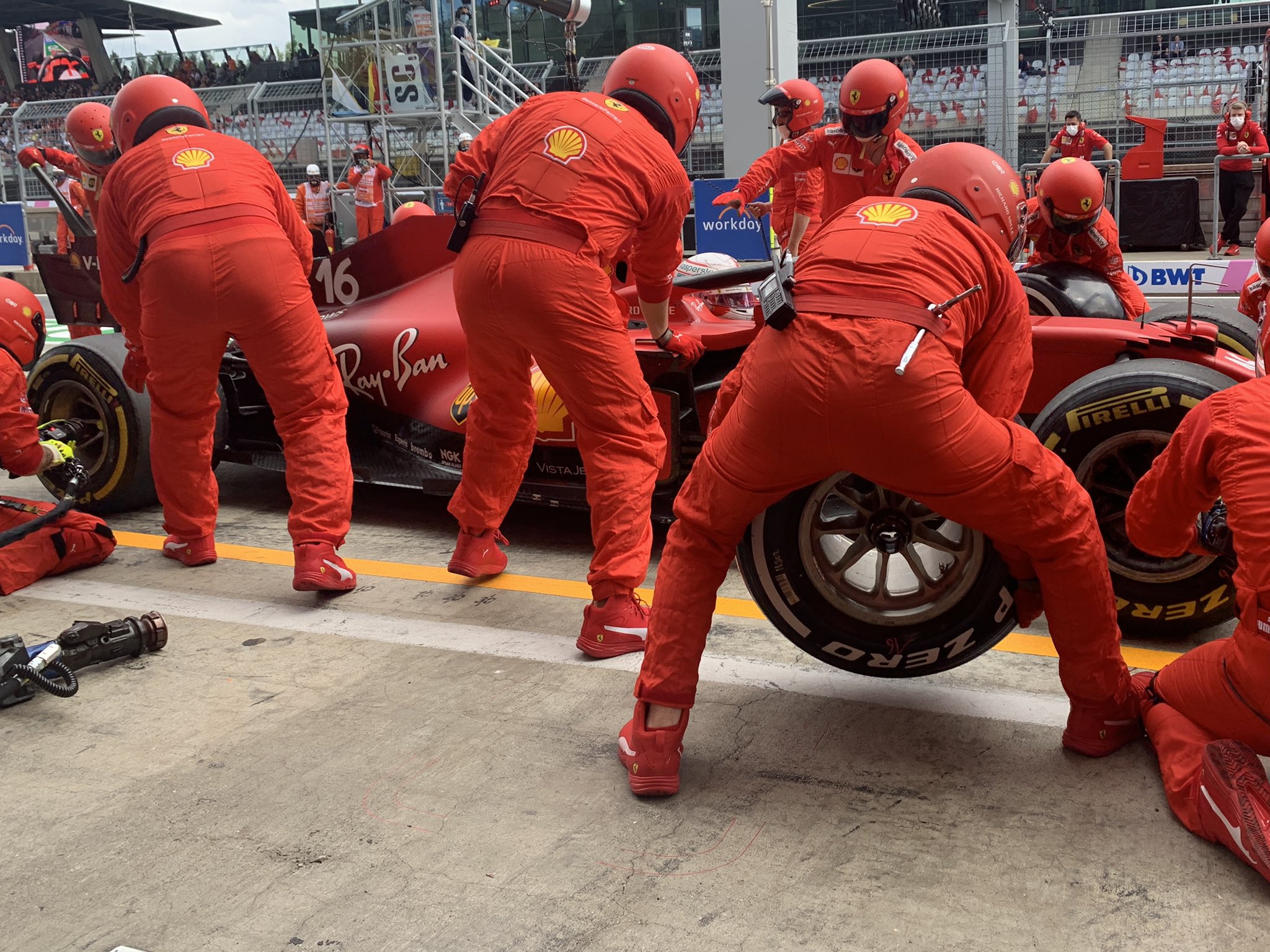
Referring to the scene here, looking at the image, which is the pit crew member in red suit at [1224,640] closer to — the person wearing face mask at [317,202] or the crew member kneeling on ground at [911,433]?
the crew member kneeling on ground at [911,433]

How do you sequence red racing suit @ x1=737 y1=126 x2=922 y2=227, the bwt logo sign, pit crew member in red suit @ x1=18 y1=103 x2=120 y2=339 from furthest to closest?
the bwt logo sign < red racing suit @ x1=737 y1=126 x2=922 y2=227 < pit crew member in red suit @ x1=18 y1=103 x2=120 y2=339

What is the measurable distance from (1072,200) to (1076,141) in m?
10.3

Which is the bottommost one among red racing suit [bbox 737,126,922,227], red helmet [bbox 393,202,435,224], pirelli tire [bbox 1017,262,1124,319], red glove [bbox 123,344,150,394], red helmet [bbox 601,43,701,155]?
red glove [bbox 123,344,150,394]

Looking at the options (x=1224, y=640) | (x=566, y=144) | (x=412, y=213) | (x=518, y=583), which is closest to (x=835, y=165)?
(x=412, y=213)

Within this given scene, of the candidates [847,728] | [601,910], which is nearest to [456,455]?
[847,728]

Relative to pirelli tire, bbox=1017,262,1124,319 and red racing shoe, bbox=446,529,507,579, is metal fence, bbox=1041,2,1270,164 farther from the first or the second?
red racing shoe, bbox=446,529,507,579

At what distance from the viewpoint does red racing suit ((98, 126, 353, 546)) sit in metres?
4.07

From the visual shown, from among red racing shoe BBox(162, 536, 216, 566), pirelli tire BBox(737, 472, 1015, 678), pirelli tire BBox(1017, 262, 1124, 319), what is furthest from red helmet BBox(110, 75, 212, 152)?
pirelli tire BBox(1017, 262, 1124, 319)

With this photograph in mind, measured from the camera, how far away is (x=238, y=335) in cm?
418

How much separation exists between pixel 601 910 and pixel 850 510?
169 centimetres

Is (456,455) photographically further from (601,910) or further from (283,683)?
(601,910)

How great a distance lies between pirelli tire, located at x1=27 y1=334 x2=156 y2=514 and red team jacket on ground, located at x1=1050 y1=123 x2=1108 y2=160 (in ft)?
38.2

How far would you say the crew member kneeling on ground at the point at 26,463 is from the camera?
4086mm

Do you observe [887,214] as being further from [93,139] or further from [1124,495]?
[93,139]
